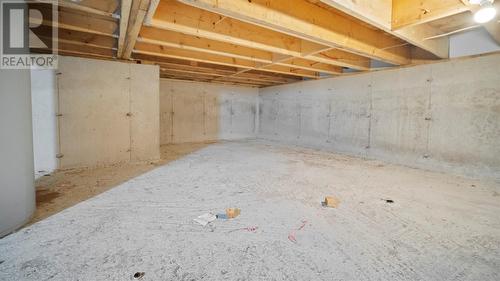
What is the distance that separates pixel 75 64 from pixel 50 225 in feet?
8.55

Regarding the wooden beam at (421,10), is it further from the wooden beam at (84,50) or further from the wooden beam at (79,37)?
the wooden beam at (84,50)

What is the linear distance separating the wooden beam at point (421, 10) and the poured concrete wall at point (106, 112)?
355 cm

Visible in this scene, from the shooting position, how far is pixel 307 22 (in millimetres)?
2367

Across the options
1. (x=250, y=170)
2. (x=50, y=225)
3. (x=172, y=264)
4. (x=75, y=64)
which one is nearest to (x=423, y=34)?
(x=250, y=170)

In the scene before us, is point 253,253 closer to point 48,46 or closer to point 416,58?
point 48,46

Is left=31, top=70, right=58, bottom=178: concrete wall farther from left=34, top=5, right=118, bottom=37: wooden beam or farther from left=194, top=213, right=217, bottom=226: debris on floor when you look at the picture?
left=194, top=213, right=217, bottom=226: debris on floor

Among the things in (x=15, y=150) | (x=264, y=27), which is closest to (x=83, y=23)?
(x=15, y=150)

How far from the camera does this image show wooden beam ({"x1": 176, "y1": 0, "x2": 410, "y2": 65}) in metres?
1.94

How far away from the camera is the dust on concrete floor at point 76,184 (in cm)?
207

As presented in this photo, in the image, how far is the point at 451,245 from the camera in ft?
4.98

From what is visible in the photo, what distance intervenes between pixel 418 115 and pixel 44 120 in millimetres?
5870

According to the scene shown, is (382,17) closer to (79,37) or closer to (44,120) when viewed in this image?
(79,37)

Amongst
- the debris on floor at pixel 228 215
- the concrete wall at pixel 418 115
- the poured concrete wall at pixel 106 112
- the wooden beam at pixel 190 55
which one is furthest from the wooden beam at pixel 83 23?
the concrete wall at pixel 418 115

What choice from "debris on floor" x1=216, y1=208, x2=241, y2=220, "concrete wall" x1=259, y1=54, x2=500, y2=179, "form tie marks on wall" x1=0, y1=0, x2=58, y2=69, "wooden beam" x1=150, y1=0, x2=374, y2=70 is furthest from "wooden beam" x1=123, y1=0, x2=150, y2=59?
"concrete wall" x1=259, y1=54, x2=500, y2=179
